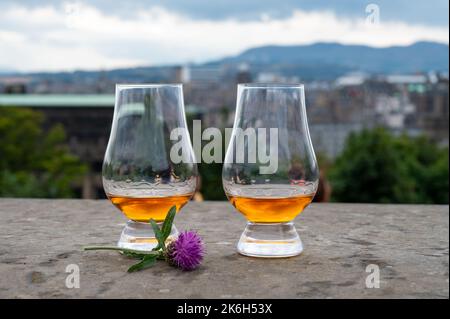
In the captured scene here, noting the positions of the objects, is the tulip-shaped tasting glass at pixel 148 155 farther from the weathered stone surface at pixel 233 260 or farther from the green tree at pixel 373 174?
the green tree at pixel 373 174

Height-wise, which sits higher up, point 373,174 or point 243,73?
point 243,73

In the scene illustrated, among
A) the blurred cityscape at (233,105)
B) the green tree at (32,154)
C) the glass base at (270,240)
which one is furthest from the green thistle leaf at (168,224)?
the blurred cityscape at (233,105)

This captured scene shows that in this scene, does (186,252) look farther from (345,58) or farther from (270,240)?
(345,58)

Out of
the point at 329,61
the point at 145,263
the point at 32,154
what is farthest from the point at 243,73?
the point at 145,263

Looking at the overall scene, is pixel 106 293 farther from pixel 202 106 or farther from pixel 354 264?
pixel 202 106

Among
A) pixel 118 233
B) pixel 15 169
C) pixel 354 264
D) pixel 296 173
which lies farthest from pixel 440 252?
pixel 15 169

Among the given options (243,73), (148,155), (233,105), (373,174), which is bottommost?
(373,174)
